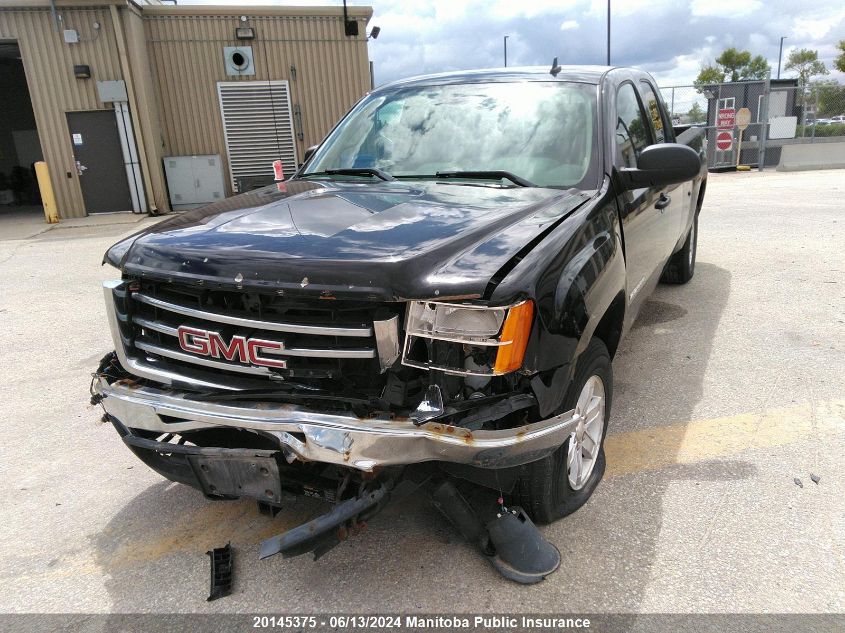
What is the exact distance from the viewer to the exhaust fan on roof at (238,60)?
15758mm

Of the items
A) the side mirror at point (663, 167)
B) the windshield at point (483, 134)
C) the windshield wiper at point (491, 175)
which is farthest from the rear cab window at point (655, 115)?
the windshield wiper at point (491, 175)

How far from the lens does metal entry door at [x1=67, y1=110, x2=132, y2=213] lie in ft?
48.3

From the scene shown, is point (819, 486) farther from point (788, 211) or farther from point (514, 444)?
point (788, 211)

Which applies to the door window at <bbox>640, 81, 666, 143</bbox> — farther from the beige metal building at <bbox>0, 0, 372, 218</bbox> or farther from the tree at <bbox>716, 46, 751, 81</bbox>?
the tree at <bbox>716, 46, 751, 81</bbox>

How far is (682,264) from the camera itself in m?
6.15

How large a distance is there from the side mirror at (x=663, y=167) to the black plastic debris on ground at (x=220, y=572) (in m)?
2.51

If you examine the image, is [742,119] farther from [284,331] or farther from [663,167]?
[284,331]

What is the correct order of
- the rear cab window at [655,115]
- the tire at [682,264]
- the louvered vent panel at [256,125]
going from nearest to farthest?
the rear cab window at [655,115] < the tire at [682,264] < the louvered vent panel at [256,125]

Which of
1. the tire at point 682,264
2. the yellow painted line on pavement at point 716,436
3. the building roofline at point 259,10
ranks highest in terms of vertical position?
the building roofline at point 259,10

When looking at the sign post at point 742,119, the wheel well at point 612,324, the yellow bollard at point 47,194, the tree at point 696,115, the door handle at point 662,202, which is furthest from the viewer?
the tree at point 696,115

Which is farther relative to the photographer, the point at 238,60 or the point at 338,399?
the point at 238,60

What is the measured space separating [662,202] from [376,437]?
2782 millimetres

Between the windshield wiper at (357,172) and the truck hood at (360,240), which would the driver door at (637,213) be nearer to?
the truck hood at (360,240)

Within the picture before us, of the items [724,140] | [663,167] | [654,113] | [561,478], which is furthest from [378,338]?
[724,140]
